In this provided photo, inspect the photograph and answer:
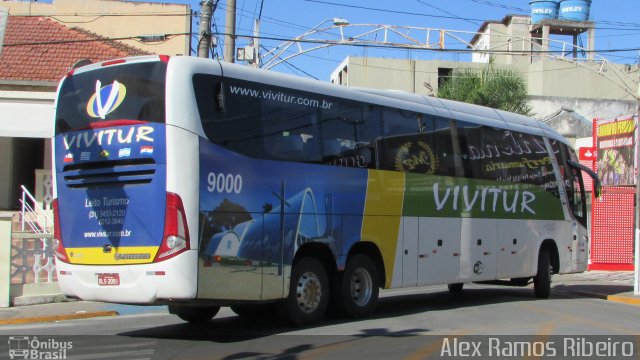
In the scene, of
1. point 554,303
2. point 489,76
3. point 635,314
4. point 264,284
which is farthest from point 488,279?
point 489,76

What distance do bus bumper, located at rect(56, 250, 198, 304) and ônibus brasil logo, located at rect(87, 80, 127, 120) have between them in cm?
200

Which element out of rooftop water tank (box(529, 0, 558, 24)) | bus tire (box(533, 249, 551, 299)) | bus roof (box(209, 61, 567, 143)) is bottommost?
bus tire (box(533, 249, 551, 299))

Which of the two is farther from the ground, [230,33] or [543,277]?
[230,33]

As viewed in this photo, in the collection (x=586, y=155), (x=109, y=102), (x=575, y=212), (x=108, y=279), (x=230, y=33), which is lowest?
(x=108, y=279)

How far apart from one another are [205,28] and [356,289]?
8.57 metres

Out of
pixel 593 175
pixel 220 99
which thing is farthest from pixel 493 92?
pixel 220 99

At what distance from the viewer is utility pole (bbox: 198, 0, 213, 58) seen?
16.5 metres

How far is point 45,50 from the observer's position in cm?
2325

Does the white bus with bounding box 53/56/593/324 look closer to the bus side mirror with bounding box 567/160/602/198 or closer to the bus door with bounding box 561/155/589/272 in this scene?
the bus door with bounding box 561/155/589/272

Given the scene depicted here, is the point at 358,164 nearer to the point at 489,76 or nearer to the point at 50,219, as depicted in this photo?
the point at 50,219

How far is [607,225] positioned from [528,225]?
890 cm

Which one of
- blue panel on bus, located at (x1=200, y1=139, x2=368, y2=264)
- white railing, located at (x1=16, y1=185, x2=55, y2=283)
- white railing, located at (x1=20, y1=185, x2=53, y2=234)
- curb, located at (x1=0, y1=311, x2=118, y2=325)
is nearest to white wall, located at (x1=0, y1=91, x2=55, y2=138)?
white railing, located at (x1=20, y1=185, x2=53, y2=234)

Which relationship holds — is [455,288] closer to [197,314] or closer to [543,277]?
[543,277]

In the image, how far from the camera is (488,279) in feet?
45.5
